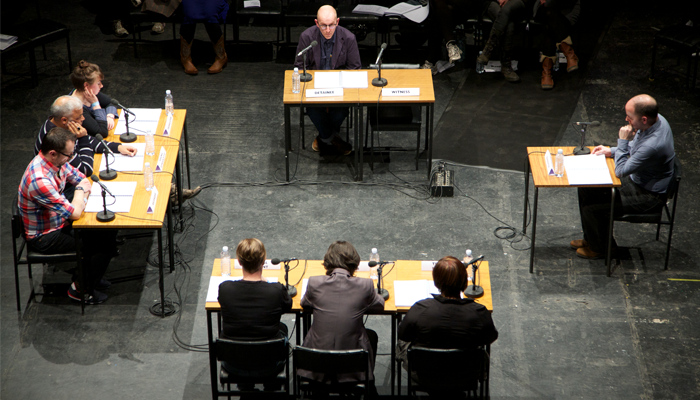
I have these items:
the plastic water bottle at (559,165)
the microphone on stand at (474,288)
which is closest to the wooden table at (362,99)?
the plastic water bottle at (559,165)

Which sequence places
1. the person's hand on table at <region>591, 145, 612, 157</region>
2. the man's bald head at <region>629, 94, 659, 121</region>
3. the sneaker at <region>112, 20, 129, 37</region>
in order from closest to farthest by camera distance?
the man's bald head at <region>629, 94, 659, 121</region> → the person's hand on table at <region>591, 145, 612, 157</region> → the sneaker at <region>112, 20, 129, 37</region>

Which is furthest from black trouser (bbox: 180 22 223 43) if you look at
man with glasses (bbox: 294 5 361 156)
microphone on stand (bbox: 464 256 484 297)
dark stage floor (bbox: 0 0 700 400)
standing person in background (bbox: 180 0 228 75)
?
microphone on stand (bbox: 464 256 484 297)

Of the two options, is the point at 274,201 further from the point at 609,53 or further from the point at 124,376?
the point at 609,53

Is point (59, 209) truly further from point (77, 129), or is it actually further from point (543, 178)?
point (543, 178)

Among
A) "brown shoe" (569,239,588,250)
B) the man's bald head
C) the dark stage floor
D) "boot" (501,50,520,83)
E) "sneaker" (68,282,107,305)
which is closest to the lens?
the dark stage floor

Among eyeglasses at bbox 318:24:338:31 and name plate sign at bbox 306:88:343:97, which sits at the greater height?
eyeglasses at bbox 318:24:338:31

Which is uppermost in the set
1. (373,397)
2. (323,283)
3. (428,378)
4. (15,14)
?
(15,14)

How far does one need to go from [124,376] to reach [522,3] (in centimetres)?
602

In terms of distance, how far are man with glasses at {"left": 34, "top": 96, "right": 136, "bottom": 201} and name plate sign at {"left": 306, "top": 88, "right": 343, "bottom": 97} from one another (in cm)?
174

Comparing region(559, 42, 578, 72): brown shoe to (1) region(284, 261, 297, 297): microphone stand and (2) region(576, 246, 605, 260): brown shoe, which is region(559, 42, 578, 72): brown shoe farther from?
(1) region(284, 261, 297, 297): microphone stand

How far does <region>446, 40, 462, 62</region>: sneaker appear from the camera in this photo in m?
8.89

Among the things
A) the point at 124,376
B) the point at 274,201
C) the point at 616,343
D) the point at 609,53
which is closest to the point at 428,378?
the point at 616,343

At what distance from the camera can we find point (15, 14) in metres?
10.1

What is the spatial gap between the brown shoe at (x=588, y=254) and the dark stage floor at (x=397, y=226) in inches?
2.4
